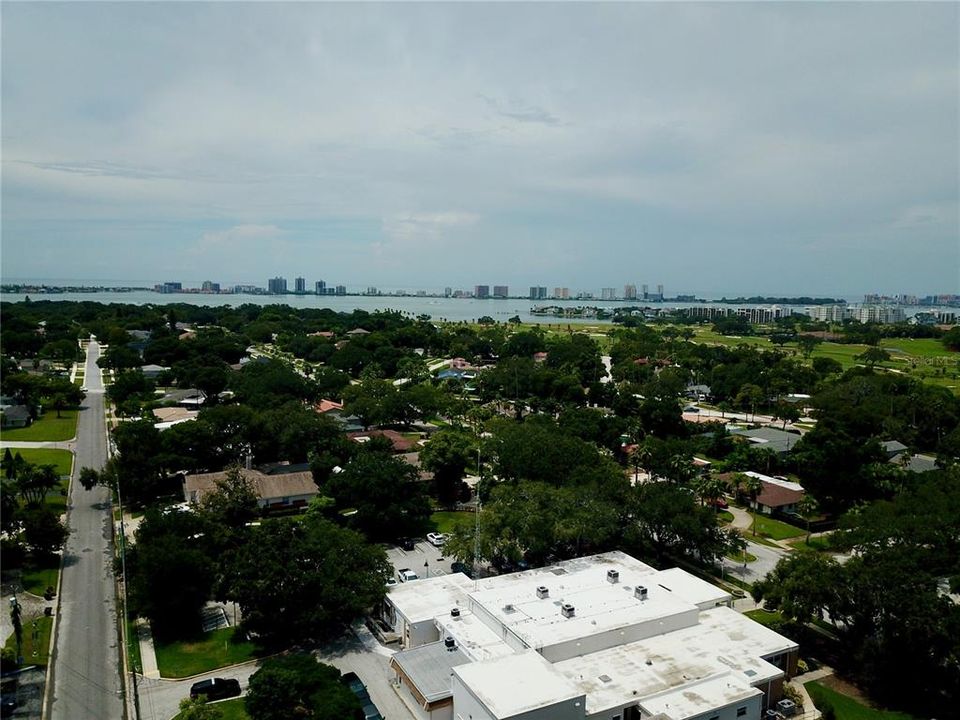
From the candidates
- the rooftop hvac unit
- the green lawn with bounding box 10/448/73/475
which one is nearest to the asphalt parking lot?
the rooftop hvac unit

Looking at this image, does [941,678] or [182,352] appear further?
[182,352]

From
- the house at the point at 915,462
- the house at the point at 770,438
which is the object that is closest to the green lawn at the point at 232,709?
the house at the point at 770,438

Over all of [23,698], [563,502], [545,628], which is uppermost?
[563,502]

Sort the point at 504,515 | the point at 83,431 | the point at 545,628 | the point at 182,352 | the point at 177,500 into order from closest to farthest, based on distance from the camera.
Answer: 1. the point at 545,628
2. the point at 504,515
3. the point at 177,500
4. the point at 83,431
5. the point at 182,352

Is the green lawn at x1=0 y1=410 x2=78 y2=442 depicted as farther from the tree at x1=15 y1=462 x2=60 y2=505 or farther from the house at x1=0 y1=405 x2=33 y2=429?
the tree at x1=15 y1=462 x2=60 y2=505

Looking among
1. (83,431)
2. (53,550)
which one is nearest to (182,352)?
(83,431)

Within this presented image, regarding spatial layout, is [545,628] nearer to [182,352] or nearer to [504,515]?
[504,515]

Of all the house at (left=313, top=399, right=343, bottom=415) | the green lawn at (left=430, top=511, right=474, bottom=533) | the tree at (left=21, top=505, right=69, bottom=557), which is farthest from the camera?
the house at (left=313, top=399, right=343, bottom=415)
